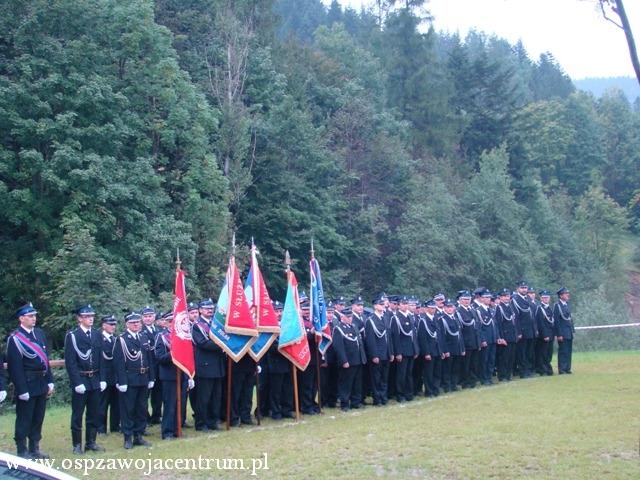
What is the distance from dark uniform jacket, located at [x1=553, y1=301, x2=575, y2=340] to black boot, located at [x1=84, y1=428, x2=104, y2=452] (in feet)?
36.3

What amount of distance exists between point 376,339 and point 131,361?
494 cm

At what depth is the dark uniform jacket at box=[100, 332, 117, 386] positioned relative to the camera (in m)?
11.4

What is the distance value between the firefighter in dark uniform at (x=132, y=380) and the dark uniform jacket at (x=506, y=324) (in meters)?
8.75

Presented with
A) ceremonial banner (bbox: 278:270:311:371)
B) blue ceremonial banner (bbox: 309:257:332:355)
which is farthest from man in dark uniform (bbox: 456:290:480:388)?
ceremonial banner (bbox: 278:270:311:371)

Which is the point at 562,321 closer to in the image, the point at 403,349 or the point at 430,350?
the point at 430,350

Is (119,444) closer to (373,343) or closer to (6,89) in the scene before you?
(373,343)

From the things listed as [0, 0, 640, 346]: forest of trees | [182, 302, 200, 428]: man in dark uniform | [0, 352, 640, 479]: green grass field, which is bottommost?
[0, 352, 640, 479]: green grass field

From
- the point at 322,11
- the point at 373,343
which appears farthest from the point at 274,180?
the point at 322,11

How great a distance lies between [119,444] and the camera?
11719mm

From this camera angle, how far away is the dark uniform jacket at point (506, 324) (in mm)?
18000

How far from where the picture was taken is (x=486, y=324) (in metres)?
17.5

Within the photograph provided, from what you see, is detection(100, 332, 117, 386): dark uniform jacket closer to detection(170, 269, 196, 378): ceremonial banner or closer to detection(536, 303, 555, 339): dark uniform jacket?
detection(170, 269, 196, 378): ceremonial banner

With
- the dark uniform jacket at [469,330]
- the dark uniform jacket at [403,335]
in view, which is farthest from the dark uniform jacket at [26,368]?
the dark uniform jacket at [469,330]

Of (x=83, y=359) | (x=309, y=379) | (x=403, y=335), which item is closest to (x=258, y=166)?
(x=403, y=335)
